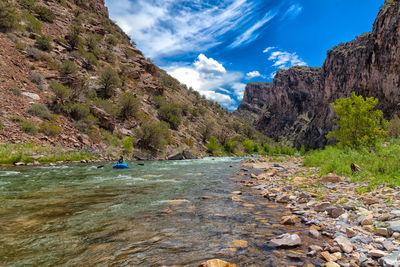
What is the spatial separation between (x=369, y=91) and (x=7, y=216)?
133m

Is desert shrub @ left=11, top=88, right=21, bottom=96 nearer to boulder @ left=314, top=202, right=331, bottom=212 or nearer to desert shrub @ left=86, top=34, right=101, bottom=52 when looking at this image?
desert shrub @ left=86, top=34, right=101, bottom=52

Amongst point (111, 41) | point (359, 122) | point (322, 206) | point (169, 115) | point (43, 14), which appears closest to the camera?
point (322, 206)

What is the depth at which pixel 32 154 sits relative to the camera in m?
22.5

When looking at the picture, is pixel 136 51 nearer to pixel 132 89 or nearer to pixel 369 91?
pixel 132 89

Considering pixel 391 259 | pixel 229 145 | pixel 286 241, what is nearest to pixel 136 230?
pixel 286 241

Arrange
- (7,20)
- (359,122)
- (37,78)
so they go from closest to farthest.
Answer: (359,122)
(37,78)
(7,20)

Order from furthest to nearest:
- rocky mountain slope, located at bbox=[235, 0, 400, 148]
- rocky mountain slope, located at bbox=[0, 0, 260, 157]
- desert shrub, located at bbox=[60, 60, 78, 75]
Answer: rocky mountain slope, located at bbox=[235, 0, 400, 148]
desert shrub, located at bbox=[60, 60, 78, 75]
rocky mountain slope, located at bbox=[0, 0, 260, 157]

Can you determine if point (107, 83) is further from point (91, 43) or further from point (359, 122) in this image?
point (359, 122)

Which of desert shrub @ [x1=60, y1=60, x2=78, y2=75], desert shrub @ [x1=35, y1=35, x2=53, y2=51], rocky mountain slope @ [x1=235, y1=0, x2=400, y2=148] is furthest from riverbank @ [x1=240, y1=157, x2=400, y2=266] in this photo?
rocky mountain slope @ [x1=235, y1=0, x2=400, y2=148]

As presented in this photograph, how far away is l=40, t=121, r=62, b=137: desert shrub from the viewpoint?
26.3 meters

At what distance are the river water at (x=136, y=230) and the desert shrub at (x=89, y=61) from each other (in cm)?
4977

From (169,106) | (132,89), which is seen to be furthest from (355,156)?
(132,89)

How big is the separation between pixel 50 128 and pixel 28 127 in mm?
2480

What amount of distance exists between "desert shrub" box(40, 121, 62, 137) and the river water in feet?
66.8
